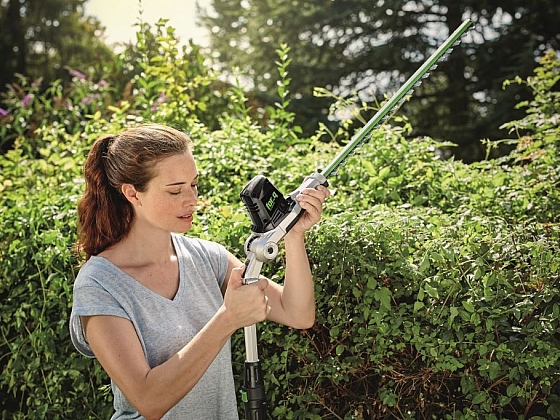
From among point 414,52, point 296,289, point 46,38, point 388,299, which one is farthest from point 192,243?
point 46,38

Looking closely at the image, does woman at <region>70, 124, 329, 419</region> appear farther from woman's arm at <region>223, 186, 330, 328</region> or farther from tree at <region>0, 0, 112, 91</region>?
tree at <region>0, 0, 112, 91</region>

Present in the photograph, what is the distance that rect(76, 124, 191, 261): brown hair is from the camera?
2.27 metres

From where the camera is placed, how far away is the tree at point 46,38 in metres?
17.8

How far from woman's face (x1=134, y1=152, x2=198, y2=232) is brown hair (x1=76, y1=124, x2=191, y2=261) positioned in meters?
0.02

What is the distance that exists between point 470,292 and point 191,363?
3.04 feet

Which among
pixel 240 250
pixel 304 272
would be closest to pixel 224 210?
pixel 240 250

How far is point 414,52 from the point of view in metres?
11.6

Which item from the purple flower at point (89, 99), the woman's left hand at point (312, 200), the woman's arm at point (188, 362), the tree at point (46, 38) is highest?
the tree at point (46, 38)

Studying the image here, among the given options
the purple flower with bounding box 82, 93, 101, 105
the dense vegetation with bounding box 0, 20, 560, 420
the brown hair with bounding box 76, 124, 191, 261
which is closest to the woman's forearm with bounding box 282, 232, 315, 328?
the dense vegetation with bounding box 0, 20, 560, 420

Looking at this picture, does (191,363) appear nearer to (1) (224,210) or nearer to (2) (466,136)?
(1) (224,210)

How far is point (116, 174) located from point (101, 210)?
4.5 inches

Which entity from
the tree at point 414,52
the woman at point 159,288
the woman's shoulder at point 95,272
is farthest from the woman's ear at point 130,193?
the tree at point 414,52

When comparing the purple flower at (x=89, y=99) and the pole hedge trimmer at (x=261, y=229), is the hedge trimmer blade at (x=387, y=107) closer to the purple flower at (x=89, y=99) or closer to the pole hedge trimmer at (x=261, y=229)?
the pole hedge trimmer at (x=261, y=229)

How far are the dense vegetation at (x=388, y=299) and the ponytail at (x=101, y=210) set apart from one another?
0.57 metres
